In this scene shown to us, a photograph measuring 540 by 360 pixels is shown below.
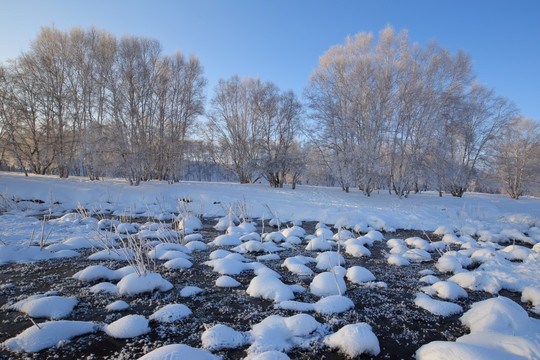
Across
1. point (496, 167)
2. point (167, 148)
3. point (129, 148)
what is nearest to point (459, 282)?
point (129, 148)

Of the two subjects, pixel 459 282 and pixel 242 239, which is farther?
pixel 242 239

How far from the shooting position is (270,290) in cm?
331

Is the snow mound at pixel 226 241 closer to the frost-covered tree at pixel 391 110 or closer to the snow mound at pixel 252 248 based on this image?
the snow mound at pixel 252 248

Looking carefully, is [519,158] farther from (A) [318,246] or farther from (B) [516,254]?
(A) [318,246]

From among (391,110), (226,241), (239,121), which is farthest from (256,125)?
(226,241)

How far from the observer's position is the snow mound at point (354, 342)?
2.19m

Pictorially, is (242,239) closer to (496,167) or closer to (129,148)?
(129,148)

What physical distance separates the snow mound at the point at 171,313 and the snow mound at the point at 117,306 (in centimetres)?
45

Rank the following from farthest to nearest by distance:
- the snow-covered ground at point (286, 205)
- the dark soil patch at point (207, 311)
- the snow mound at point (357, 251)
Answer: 1. the snow-covered ground at point (286, 205)
2. the snow mound at point (357, 251)
3. the dark soil patch at point (207, 311)

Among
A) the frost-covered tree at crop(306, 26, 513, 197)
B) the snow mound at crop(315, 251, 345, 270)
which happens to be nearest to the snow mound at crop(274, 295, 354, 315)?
the snow mound at crop(315, 251, 345, 270)

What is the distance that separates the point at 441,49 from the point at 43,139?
86.1 feet

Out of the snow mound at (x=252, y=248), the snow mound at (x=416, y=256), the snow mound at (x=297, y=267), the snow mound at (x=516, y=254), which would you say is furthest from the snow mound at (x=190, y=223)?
the snow mound at (x=516, y=254)

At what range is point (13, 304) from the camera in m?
2.85

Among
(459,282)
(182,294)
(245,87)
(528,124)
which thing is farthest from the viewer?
(245,87)
